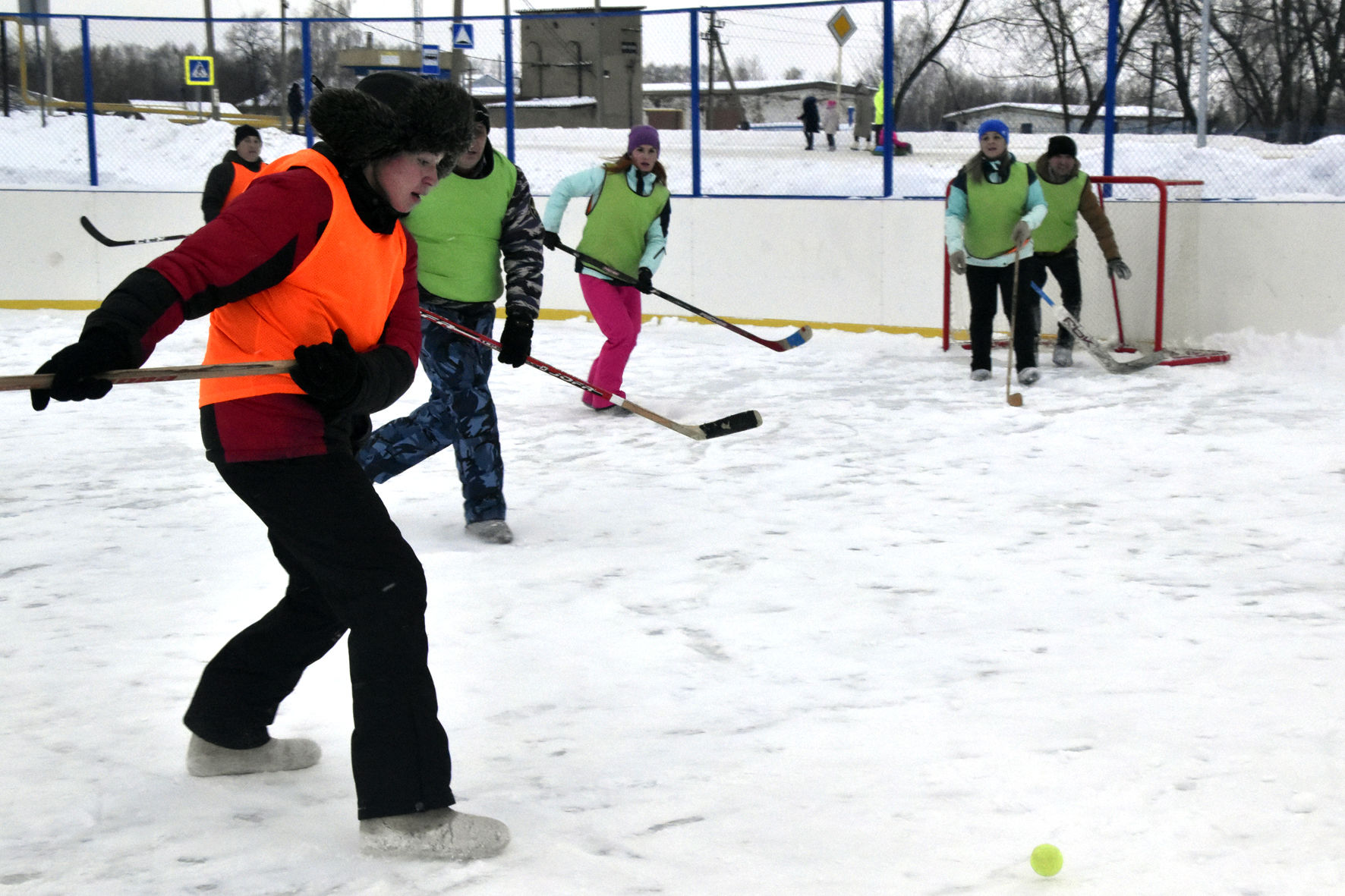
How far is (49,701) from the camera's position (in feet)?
9.47

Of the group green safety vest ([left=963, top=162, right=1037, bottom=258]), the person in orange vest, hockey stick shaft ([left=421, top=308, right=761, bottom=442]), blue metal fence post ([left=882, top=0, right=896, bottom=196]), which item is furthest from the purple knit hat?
blue metal fence post ([left=882, top=0, right=896, bottom=196])

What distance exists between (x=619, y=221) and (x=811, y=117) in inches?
113

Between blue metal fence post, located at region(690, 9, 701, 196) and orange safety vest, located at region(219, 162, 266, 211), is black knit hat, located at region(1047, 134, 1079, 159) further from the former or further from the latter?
orange safety vest, located at region(219, 162, 266, 211)

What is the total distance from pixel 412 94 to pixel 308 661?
3.45ft

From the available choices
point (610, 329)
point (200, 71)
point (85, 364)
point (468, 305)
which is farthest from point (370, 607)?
point (200, 71)

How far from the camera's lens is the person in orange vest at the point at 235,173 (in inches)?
312

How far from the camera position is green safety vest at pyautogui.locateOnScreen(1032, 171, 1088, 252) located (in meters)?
7.40

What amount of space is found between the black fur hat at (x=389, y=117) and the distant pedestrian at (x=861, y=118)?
6694 millimetres

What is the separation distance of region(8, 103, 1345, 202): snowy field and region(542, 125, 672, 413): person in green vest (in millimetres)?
1192

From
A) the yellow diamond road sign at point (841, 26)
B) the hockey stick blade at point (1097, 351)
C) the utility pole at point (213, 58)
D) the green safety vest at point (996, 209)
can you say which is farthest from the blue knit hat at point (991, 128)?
the utility pole at point (213, 58)

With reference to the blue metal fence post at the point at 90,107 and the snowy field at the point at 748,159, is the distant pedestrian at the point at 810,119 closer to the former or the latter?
the snowy field at the point at 748,159

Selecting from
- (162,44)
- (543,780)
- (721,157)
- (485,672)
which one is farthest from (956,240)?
(162,44)

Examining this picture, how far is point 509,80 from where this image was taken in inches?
395

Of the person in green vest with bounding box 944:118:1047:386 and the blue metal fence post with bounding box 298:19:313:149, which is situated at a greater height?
the blue metal fence post with bounding box 298:19:313:149
